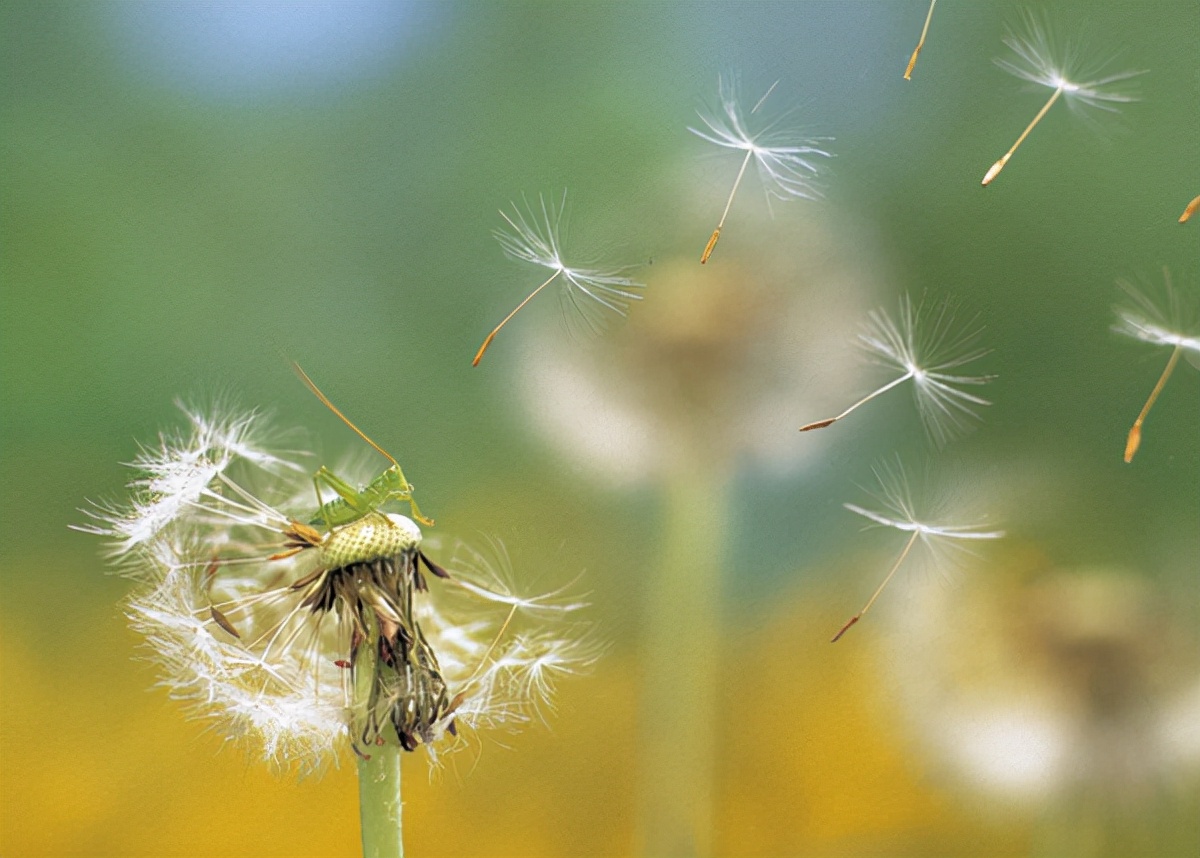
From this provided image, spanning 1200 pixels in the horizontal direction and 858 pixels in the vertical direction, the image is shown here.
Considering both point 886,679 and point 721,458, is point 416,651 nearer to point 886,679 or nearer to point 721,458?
point 721,458

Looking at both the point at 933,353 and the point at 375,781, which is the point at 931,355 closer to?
the point at 933,353

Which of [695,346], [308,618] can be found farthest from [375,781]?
[695,346]

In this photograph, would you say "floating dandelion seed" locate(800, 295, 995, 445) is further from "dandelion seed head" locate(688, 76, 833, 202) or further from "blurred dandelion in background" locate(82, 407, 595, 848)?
"blurred dandelion in background" locate(82, 407, 595, 848)

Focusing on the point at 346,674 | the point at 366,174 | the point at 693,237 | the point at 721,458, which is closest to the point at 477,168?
the point at 366,174

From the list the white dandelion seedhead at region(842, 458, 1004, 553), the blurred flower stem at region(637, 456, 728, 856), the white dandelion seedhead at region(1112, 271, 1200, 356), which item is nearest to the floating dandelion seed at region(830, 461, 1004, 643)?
the white dandelion seedhead at region(842, 458, 1004, 553)

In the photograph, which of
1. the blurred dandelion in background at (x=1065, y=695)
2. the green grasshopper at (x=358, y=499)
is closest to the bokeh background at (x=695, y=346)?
the blurred dandelion in background at (x=1065, y=695)
